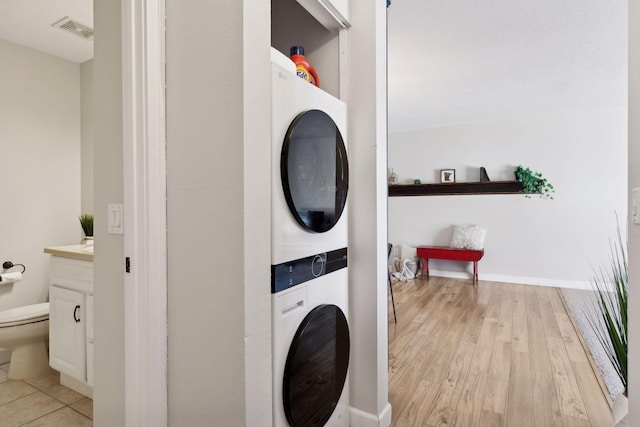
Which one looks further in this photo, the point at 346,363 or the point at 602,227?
the point at 602,227

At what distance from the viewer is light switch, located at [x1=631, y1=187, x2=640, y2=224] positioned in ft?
3.27

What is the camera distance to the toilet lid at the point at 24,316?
2070mm

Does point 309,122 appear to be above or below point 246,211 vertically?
above

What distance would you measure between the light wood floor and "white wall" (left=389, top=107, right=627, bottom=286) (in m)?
1.04

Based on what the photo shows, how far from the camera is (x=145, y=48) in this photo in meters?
1.07

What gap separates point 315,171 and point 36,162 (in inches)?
101

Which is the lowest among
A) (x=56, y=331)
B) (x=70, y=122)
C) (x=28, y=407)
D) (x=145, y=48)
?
(x=28, y=407)

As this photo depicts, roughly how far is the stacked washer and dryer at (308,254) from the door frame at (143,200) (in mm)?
370

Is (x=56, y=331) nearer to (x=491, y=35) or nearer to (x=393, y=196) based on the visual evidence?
(x=491, y=35)

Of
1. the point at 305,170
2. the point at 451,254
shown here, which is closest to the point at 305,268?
the point at 305,170

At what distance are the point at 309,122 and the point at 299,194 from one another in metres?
0.29

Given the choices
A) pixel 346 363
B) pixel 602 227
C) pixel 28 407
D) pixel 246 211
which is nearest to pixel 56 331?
pixel 28 407

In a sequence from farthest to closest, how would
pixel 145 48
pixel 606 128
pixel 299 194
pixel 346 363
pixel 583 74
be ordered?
1. pixel 606 128
2. pixel 583 74
3. pixel 346 363
4. pixel 299 194
5. pixel 145 48

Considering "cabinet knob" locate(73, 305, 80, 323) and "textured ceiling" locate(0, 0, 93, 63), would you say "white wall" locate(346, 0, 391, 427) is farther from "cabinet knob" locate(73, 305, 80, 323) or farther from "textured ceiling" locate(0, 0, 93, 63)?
"textured ceiling" locate(0, 0, 93, 63)
